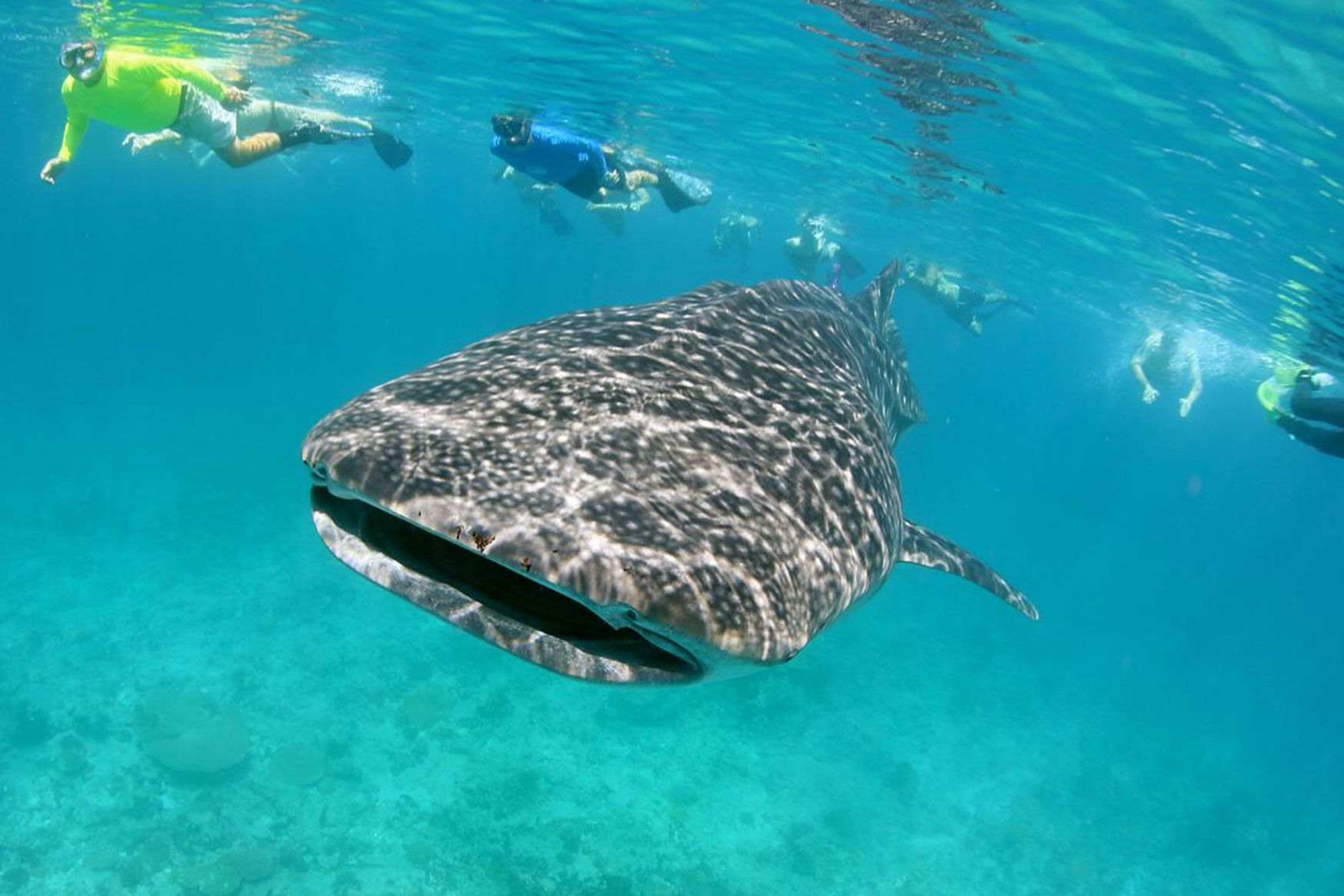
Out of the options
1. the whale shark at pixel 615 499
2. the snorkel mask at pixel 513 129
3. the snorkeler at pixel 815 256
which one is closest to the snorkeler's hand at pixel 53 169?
the snorkel mask at pixel 513 129

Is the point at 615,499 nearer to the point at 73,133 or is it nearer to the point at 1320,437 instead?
the point at 73,133

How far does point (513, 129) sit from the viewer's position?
9.87 m

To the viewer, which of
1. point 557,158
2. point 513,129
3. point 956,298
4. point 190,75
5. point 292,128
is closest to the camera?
point 513,129

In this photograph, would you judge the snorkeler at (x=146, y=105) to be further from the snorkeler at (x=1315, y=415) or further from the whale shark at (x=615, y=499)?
the snorkeler at (x=1315, y=415)

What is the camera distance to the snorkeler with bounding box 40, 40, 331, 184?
12352 mm

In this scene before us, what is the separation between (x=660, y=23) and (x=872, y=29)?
4018 millimetres

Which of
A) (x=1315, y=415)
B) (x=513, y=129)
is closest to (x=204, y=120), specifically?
(x=513, y=129)

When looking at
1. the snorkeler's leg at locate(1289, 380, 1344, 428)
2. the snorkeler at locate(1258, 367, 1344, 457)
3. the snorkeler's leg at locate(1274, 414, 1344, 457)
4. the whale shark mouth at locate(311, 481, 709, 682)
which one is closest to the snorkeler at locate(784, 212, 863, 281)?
the snorkeler at locate(1258, 367, 1344, 457)

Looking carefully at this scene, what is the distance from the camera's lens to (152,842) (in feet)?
37.6

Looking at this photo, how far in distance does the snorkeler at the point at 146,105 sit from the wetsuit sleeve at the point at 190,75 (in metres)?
0.03

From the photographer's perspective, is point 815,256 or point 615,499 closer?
point 615,499

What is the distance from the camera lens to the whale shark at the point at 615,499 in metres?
2.30

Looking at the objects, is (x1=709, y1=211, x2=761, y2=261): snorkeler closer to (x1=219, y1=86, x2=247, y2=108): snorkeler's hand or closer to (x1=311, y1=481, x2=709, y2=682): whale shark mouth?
(x1=219, y1=86, x2=247, y2=108): snorkeler's hand

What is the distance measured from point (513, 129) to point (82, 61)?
7.59m
